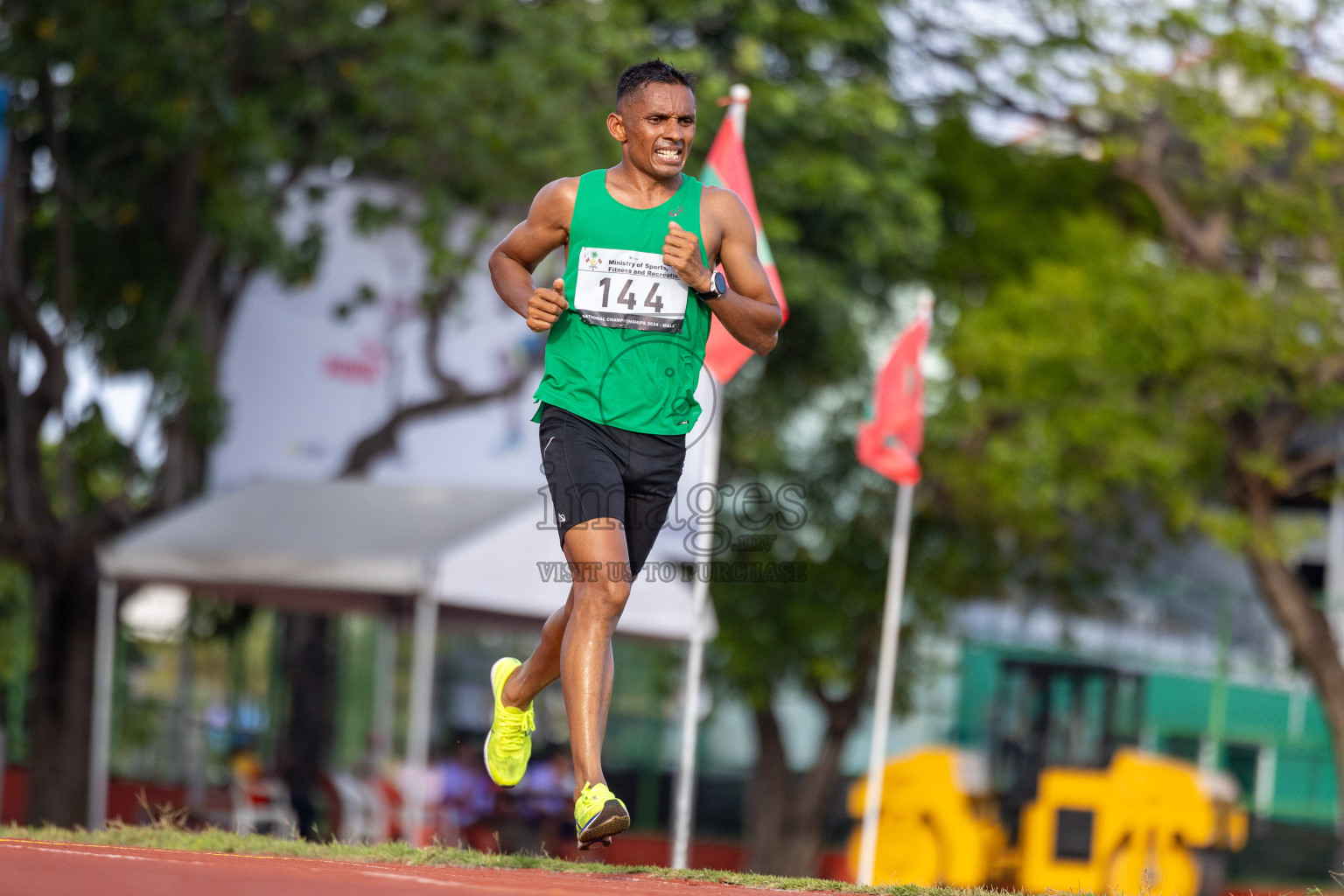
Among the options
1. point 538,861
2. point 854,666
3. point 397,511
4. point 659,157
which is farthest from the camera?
point 854,666

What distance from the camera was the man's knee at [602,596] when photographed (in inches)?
169

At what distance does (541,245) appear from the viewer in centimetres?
452

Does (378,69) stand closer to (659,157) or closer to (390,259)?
(390,259)

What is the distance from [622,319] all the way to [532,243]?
0.38 m

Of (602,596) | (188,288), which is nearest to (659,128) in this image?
(602,596)

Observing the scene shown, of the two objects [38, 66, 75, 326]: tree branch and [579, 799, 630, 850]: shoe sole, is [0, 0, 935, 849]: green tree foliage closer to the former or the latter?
[38, 66, 75, 326]: tree branch

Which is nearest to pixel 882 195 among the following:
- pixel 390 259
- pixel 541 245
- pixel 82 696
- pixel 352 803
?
pixel 390 259

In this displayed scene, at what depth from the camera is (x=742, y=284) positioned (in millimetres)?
4469

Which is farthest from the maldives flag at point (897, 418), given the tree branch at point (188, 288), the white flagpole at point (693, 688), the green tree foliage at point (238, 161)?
the tree branch at point (188, 288)

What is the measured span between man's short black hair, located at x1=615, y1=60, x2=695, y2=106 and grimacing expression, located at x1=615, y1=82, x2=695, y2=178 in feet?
0.05

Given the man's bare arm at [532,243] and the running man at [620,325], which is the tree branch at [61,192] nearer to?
the man's bare arm at [532,243]

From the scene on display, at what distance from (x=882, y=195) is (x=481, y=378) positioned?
12.3ft

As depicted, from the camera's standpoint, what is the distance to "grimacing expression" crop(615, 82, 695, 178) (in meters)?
4.29

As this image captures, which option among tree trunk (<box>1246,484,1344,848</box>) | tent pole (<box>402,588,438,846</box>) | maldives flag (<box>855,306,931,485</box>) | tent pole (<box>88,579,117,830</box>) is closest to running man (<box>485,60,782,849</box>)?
tent pole (<box>402,588,438,846</box>)
